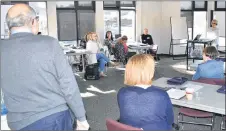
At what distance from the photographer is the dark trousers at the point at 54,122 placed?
1.64m

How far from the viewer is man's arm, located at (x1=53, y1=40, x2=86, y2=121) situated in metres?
1.55

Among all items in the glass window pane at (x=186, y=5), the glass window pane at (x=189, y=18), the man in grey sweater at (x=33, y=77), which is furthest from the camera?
the glass window pane at (x=189, y=18)

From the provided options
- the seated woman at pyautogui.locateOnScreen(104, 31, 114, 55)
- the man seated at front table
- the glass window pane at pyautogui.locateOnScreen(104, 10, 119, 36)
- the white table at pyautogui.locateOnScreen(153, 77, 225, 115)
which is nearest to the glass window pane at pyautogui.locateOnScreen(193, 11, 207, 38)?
the man seated at front table

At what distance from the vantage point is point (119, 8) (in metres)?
9.94

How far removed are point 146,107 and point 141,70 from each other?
26 cm

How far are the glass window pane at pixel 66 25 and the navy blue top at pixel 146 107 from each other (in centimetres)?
719

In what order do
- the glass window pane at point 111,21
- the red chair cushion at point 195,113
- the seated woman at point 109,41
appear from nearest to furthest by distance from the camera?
the red chair cushion at point 195,113 < the seated woman at point 109,41 < the glass window pane at point 111,21

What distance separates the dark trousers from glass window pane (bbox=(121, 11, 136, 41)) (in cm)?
860

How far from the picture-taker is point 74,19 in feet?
29.9

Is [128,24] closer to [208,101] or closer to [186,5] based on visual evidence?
[186,5]

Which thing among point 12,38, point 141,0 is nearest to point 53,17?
point 141,0

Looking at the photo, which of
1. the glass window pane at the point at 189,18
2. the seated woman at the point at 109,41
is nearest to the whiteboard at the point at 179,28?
the glass window pane at the point at 189,18

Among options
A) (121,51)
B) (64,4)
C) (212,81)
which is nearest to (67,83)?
(212,81)

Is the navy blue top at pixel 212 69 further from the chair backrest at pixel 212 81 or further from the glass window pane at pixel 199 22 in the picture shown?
the glass window pane at pixel 199 22
